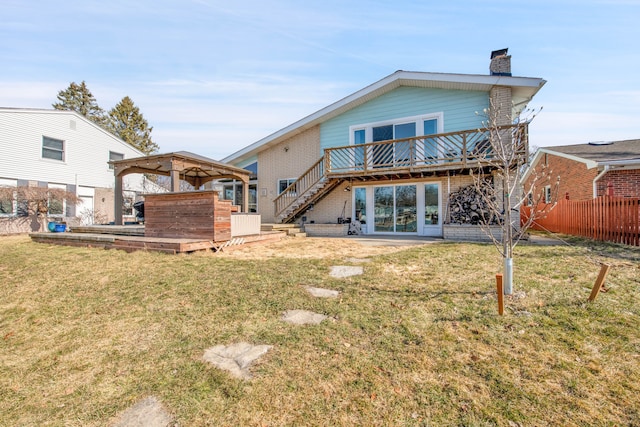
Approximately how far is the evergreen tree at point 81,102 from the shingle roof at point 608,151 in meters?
47.1

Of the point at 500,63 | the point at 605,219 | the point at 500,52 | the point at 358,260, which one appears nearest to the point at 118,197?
the point at 358,260

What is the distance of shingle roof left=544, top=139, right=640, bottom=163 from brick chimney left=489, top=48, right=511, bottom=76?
5076 millimetres

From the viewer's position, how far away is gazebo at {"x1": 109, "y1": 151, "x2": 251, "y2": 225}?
8.61m

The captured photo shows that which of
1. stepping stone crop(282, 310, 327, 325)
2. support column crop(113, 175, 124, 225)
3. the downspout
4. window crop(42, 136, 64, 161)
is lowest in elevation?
stepping stone crop(282, 310, 327, 325)

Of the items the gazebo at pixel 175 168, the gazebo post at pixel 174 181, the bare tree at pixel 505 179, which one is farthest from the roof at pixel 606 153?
the gazebo post at pixel 174 181

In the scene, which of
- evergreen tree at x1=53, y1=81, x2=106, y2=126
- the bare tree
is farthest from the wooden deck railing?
evergreen tree at x1=53, y1=81, x2=106, y2=126

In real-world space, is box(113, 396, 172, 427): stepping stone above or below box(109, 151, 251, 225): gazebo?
below

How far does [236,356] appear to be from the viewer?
8.51 ft

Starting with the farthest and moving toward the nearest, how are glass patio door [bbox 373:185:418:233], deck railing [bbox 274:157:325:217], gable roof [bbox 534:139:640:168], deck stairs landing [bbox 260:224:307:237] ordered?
deck railing [bbox 274:157:325:217] → glass patio door [bbox 373:185:418:233] → deck stairs landing [bbox 260:224:307:237] → gable roof [bbox 534:139:640:168]

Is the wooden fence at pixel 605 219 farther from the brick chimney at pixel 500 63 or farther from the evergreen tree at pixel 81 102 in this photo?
the evergreen tree at pixel 81 102

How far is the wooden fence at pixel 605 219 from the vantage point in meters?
7.61

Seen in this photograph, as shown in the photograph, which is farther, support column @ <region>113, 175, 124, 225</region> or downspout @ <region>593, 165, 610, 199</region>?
downspout @ <region>593, 165, 610, 199</region>

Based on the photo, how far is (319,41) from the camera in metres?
12.3

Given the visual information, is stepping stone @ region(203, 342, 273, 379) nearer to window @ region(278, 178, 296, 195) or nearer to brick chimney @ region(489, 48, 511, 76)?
window @ region(278, 178, 296, 195)
